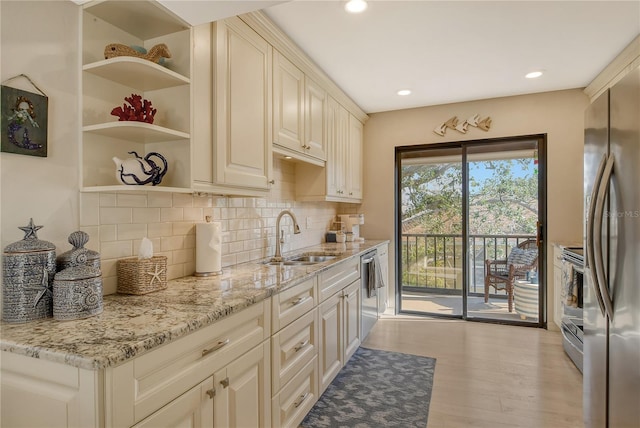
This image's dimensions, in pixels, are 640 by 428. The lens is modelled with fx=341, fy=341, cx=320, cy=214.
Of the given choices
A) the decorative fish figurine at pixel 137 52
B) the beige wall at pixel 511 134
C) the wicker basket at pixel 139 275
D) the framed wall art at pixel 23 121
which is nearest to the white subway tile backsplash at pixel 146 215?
the wicker basket at pixel 139 275

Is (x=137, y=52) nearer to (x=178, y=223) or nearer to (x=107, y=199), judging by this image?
(x=107, y=199)

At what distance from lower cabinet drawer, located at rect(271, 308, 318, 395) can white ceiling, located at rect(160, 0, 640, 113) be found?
1536 mm

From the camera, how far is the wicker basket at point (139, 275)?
1496 mm

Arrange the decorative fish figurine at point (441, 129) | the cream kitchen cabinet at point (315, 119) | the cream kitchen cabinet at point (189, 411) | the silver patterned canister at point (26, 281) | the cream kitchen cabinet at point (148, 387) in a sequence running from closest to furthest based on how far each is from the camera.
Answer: the cream kitchen cabinet at point (148, 387)
the cream kitchen cabinet at point (189, 411)
the silver patterned canister at point (26, 281)
the cream kitchen cabinet at point (315, 119)
the decorative fish figurine at point (441, 129)

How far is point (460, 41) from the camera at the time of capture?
2.51 metres

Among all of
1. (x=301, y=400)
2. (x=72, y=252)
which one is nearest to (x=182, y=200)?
(x=72, y=252)

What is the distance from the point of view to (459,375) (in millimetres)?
2645

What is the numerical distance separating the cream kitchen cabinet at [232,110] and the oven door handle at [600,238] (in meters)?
1.70

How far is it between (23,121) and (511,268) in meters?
4.57

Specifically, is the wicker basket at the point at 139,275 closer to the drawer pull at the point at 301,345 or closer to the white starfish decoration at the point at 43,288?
the white starfish decoration at the point at 43,288

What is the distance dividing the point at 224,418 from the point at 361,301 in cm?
191

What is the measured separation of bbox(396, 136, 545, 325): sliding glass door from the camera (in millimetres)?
3859

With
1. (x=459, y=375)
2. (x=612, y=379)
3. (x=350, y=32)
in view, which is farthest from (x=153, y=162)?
(x=459, y=375)

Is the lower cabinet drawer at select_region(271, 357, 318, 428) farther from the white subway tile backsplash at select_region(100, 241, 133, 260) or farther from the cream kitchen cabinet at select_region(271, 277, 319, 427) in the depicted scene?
the white subway tile backsplash at select_region(100, 241, 133, 260)
